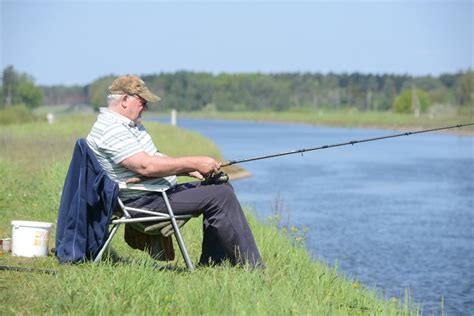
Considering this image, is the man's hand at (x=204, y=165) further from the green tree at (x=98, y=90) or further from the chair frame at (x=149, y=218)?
the green tree at (x=98, y=90)

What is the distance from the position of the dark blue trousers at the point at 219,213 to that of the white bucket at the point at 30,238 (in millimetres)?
705

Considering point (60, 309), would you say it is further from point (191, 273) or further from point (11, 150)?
point (11, 150)

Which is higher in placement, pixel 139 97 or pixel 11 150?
pixel 139 97

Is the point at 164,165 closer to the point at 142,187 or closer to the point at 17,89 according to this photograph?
the point at 142,187

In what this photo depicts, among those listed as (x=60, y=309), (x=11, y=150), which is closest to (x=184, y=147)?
(x=11, y=150)

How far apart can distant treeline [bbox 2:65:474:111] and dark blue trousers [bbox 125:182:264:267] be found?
111 metres

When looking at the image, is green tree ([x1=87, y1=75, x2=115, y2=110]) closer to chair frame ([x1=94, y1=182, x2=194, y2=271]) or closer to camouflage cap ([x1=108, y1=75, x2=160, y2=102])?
camouflage cap ([x1=108, y1=75, x2=160, y2=102])

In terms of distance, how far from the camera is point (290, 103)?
12406 cm

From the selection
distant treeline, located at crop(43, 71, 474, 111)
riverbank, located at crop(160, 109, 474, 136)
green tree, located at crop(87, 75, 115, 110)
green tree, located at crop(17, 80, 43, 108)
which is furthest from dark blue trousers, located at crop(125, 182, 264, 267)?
distant treeline, located at crop(43, 71, 474, 111)

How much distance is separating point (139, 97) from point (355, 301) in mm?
1844

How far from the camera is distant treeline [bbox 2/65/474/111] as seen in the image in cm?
12362

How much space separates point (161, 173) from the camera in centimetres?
Result: 581

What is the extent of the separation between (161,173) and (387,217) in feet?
32.9

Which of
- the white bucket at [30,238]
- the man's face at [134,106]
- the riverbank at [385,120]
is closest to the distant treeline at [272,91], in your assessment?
the riverbank at [385,120]
